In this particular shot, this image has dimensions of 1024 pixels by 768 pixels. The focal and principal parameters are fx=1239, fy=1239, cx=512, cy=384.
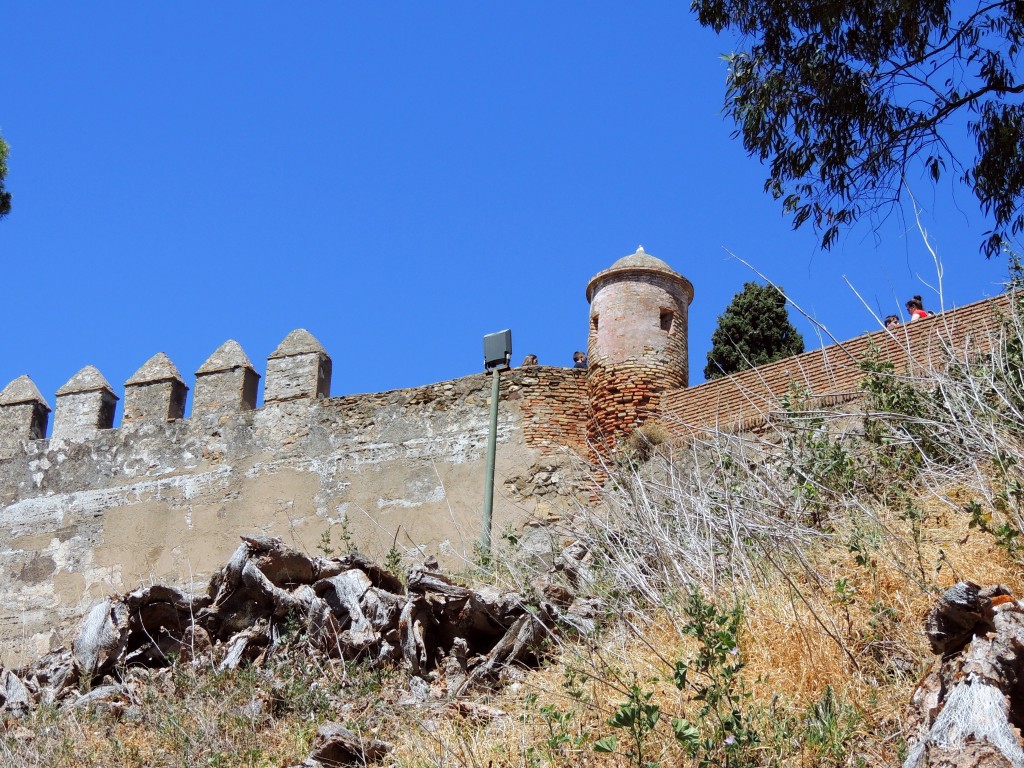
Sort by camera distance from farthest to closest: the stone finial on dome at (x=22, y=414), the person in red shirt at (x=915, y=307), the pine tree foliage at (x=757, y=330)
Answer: the pine tree foliage at (x=757, y=330), the stone finial on dome at (x=22, y=414), the person in red shirt at (x=915, y=307)

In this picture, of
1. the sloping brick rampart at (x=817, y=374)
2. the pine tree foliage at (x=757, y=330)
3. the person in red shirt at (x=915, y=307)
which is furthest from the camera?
the pine tree foliage at (x=757, y=330)

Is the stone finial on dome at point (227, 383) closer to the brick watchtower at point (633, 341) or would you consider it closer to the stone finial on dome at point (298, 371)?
the stone finial on dome at point (298, 371)

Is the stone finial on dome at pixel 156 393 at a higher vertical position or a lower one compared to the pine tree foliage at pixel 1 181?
lower

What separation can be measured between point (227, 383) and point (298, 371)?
2.90 ft

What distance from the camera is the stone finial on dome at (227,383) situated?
1428 cm

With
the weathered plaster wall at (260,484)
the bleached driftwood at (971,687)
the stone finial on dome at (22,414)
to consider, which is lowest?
the bleached driftwood at (971,687)

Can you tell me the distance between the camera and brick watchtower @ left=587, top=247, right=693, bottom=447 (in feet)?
41.7

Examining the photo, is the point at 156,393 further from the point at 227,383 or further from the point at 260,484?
the point at 260,484

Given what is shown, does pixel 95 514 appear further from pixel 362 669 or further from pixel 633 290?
A: pixel 362 669

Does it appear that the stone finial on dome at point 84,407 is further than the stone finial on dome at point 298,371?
Yes

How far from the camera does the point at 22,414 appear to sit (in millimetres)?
15211

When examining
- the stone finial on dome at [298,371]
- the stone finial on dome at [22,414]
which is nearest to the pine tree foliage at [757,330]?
the stone finial on dome at [298,371]

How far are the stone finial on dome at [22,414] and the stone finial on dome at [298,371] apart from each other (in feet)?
10.3

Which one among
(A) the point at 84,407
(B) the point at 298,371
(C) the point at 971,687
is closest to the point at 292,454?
(B) the point at 298,371
